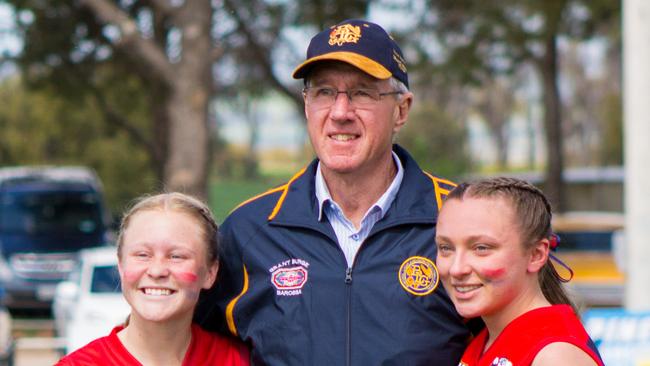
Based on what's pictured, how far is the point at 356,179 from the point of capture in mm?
3584

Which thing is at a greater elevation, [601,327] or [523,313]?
[523,313]

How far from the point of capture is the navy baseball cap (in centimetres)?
347

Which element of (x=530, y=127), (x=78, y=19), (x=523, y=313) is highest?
(x=78, y=19)

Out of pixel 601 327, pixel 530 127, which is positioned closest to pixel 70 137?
pixel 601 327

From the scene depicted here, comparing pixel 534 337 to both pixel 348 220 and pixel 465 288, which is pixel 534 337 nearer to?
pixel 465 288

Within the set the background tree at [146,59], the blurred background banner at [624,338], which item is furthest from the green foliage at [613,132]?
the blurred background banner at [624,338]

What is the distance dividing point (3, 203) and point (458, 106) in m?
42.0

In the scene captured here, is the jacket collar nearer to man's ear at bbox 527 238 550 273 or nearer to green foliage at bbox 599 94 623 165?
man's ear at bbox 527 238 550 273

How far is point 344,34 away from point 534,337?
1.28 meters

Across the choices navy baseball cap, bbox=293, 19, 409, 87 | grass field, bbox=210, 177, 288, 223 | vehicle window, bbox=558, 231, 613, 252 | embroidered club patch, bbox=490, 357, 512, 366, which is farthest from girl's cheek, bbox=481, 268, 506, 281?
grass field, bbox=210, 177, 288, 223

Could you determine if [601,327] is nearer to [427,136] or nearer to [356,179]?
[356,179]

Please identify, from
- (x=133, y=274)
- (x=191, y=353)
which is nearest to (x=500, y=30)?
(x=191, y=353)

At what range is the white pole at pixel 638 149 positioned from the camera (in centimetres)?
743

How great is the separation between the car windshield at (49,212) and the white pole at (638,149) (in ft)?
44.5
